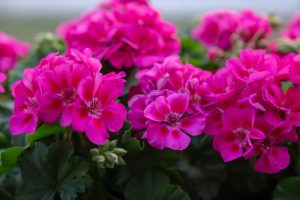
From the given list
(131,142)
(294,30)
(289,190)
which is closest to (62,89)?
(131,142)

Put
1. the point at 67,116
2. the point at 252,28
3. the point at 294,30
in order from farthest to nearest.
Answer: the point at 294,30 < the point at 252,28 < the point at 67,116

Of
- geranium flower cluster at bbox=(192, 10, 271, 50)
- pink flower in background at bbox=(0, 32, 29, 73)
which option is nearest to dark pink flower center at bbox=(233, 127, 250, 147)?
geranium flower cluster at bbox=(192, 10, 271, 50)

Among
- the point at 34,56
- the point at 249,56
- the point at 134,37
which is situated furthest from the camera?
the point at 34,56

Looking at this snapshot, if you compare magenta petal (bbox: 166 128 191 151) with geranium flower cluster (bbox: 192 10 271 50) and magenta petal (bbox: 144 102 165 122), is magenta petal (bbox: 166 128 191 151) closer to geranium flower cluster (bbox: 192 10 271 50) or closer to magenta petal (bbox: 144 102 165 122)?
magenta petal (bbox: 144 102 165 122)

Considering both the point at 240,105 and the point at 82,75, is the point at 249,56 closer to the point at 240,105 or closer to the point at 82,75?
the point at 240,105

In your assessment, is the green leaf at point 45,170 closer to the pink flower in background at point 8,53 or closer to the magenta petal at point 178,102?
the magenta petal at point 178,102

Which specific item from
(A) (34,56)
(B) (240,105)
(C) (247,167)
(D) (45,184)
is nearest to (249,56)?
(B) (240,105)

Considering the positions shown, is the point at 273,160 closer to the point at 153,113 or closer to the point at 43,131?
the point at 153,113
